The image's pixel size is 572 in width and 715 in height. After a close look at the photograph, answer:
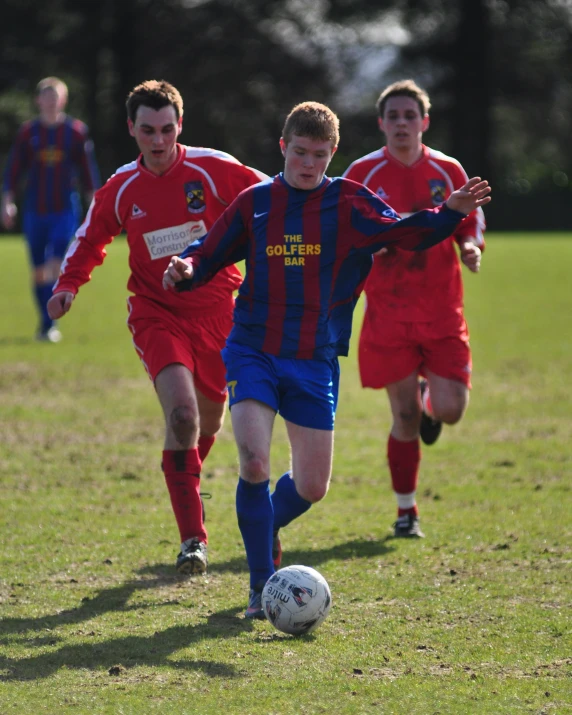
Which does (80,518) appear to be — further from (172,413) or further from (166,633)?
(166,633)

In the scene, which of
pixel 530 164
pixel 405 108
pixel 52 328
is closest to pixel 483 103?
pixel 530 164

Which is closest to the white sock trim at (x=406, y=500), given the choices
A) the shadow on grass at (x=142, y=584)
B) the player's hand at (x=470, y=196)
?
the shadow on grass at (x=142, y=584)

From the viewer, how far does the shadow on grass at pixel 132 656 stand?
4.24 metres

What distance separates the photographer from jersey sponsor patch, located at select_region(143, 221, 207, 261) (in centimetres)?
589

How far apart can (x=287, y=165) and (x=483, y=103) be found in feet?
139

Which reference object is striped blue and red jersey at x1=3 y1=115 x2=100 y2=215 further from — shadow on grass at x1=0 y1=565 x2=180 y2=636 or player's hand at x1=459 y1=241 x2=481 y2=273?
shadow on grass at x1=0 y1=565 x2=180 y2=636

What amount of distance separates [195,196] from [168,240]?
26 cm

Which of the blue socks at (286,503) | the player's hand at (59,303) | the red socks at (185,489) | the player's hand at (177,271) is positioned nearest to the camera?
the player's hand at (177,271)

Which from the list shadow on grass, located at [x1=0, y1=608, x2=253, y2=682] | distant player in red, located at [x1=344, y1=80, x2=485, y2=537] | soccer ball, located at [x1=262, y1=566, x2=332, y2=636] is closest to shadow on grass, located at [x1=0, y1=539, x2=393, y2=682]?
shadow on grass, located at [x1=0, y1=608, x2=253, y2=682]

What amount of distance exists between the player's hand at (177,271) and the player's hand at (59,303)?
36.0 inches

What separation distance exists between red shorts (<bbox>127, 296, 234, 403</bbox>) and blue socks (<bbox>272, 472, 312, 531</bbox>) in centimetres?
78

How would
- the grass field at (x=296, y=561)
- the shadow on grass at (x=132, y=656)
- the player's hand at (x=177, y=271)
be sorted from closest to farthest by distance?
the grass field at (x=296, y=561), the shadow on grass at (x=132, y=656), the player's hand at (x=177, y=271)

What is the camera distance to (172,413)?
221 inches

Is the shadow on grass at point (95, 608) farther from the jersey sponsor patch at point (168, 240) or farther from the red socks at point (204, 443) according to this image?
the jersey sponsor patch at point (168, 240)
